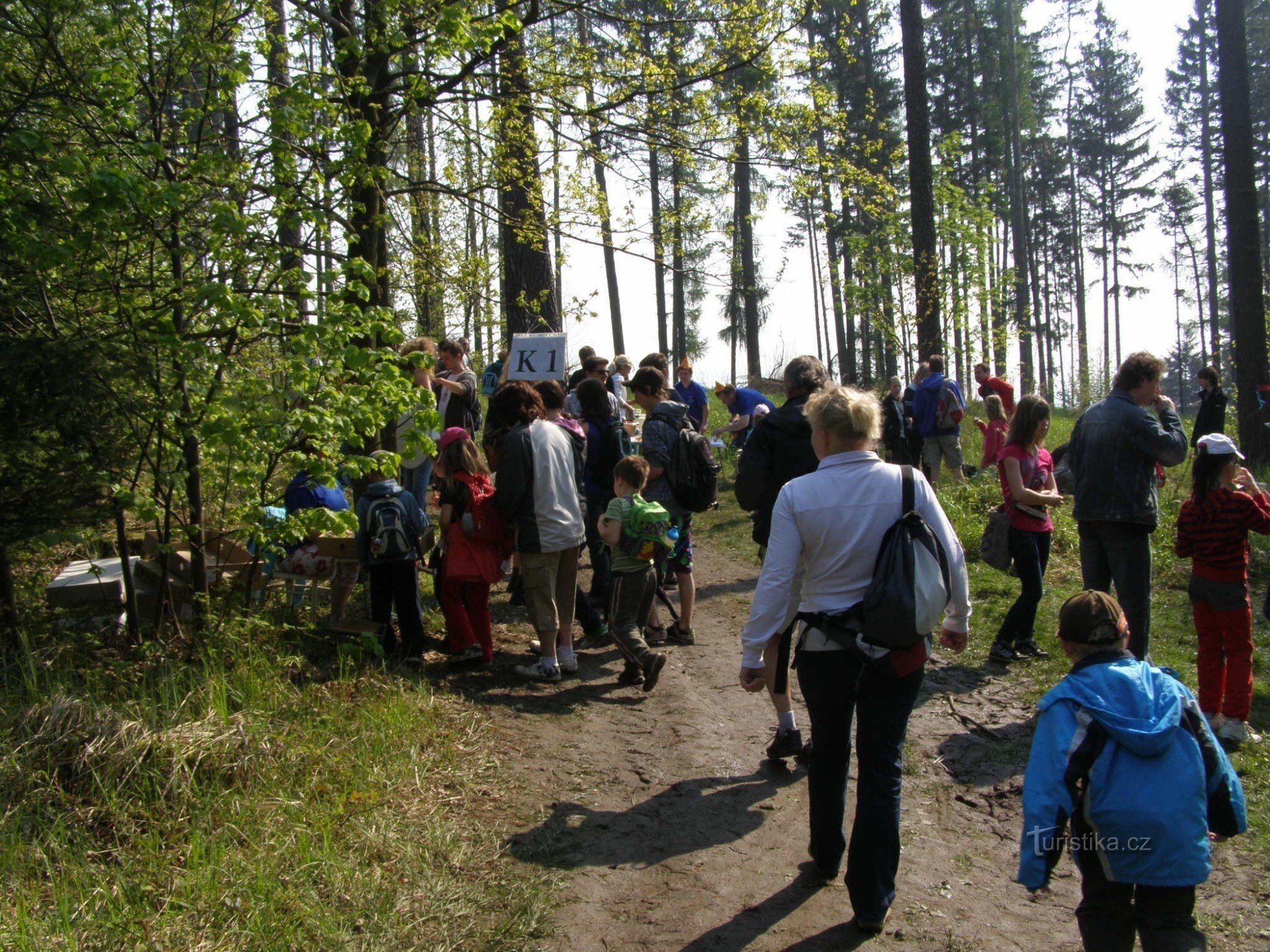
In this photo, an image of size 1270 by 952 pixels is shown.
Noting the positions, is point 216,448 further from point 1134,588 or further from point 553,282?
point 553,282

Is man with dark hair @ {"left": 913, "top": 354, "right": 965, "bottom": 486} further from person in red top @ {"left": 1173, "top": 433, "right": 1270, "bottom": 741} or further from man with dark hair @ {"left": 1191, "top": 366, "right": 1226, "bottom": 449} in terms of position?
person in red top @ {"left": 1173, "top": 433, "right": 1270, "bottom": 741}

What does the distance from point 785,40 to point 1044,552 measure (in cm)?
499

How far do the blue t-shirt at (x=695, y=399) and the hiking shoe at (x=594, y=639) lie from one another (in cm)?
585

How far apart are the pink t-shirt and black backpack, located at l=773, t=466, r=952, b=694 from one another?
3477 mm

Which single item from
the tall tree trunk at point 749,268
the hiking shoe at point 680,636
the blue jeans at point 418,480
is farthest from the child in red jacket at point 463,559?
the tall tree trunk at point 749,268

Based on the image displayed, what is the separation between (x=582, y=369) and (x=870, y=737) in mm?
7015

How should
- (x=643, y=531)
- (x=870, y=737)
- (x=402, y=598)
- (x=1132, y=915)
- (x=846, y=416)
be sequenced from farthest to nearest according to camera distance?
(x=402, y=598)
(x=643, y=531)
(x=846, y=416)
(x=870, y=737)
(x=1132, y=915)

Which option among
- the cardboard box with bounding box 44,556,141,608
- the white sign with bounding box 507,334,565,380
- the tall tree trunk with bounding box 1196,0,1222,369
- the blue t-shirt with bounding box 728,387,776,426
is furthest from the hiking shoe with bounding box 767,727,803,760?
the tall tree trunk with bounding box 1196,0,1222,369

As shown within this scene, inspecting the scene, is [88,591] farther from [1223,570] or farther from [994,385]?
[994,385]

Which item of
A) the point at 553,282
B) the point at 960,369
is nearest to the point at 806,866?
the point at 553,282

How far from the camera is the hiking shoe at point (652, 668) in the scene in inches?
253

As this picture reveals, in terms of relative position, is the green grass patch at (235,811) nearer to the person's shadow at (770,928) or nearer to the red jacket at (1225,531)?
the person's shadow at (770,928)

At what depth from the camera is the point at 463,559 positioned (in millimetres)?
6648

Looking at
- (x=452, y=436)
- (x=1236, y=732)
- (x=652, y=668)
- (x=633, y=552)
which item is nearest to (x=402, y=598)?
(x=452, y=436)
